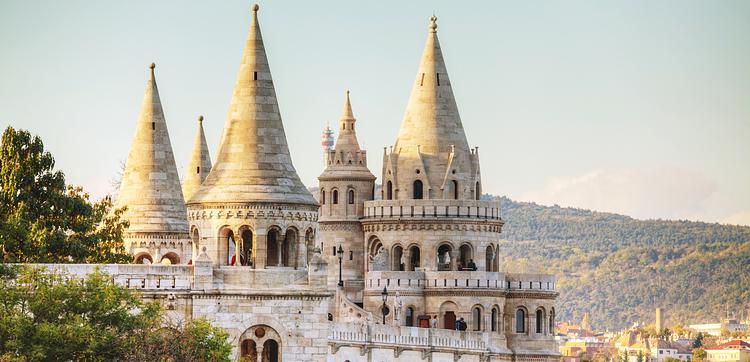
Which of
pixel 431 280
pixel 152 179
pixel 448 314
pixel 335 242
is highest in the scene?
pixel 152 179

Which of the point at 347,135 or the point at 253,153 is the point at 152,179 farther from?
the point at 347,135

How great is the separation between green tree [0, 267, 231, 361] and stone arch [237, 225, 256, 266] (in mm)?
3956

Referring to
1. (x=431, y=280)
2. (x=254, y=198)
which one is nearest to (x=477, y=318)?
(x=431, y=280)

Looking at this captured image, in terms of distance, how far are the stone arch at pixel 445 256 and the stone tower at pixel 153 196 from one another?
71.1 feet

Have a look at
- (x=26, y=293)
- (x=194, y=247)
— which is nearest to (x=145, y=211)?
(x=194, y=247)

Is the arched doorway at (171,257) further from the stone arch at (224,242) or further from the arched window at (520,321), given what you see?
the arched window at (520,321)

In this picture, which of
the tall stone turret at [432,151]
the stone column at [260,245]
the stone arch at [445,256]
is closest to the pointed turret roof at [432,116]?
the tall stone turret at [432,151]

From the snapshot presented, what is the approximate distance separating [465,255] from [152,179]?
24513 mm

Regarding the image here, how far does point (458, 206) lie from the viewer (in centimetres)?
10438

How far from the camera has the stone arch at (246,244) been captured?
68.0m

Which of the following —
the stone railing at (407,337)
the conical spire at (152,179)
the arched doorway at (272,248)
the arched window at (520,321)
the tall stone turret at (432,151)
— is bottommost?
the stone railing at (407,337)

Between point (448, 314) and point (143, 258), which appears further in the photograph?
point (448, 314)

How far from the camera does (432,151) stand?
105625 millimetres

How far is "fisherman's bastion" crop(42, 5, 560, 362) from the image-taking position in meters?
67.4
